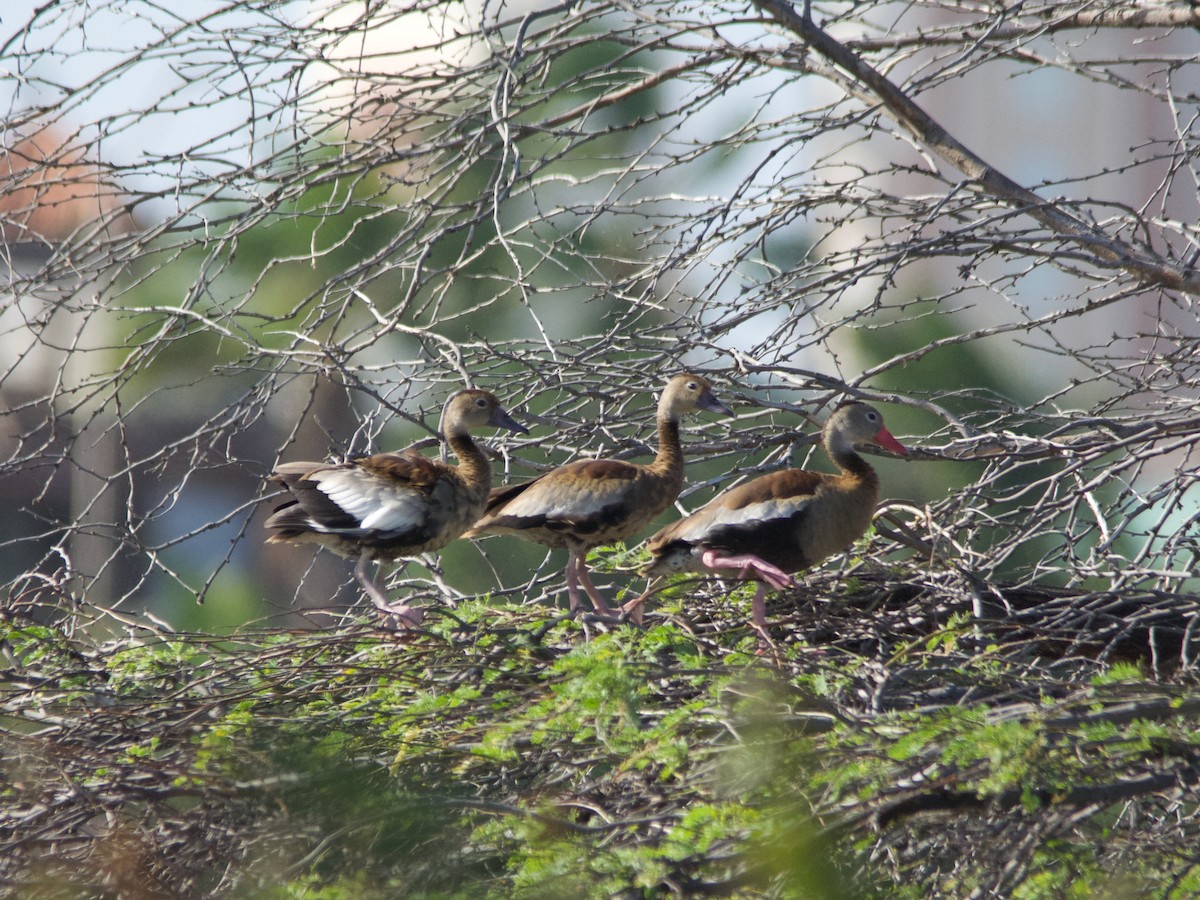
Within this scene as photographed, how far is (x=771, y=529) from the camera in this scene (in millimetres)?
6160

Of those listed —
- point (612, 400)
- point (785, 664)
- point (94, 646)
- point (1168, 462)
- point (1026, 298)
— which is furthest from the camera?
point (1168, 462)

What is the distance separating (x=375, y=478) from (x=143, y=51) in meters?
2.21

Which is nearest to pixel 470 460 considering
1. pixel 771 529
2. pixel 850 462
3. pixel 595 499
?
pixel 595 499

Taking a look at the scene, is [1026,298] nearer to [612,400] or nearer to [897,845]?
[612,400]

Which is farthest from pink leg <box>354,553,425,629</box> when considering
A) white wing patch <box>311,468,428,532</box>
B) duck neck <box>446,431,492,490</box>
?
duck neck <box>446,431,492,490</box>

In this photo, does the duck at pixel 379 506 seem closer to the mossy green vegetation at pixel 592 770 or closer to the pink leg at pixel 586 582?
the pink leg at pixel 586 582

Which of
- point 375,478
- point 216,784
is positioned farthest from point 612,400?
point 216,784

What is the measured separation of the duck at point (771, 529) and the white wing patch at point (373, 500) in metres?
1.14

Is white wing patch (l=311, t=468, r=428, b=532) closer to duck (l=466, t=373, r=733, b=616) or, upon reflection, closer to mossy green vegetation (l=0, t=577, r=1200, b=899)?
duck (l=466, t=373, r=733, b=616)

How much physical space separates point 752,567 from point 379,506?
1.75 m

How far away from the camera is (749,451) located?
7.78m

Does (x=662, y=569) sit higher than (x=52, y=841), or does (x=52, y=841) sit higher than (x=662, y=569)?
(x=52, y=841)

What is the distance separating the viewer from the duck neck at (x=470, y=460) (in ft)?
22.2

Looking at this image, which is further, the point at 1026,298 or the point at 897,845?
the point at 1026,298
